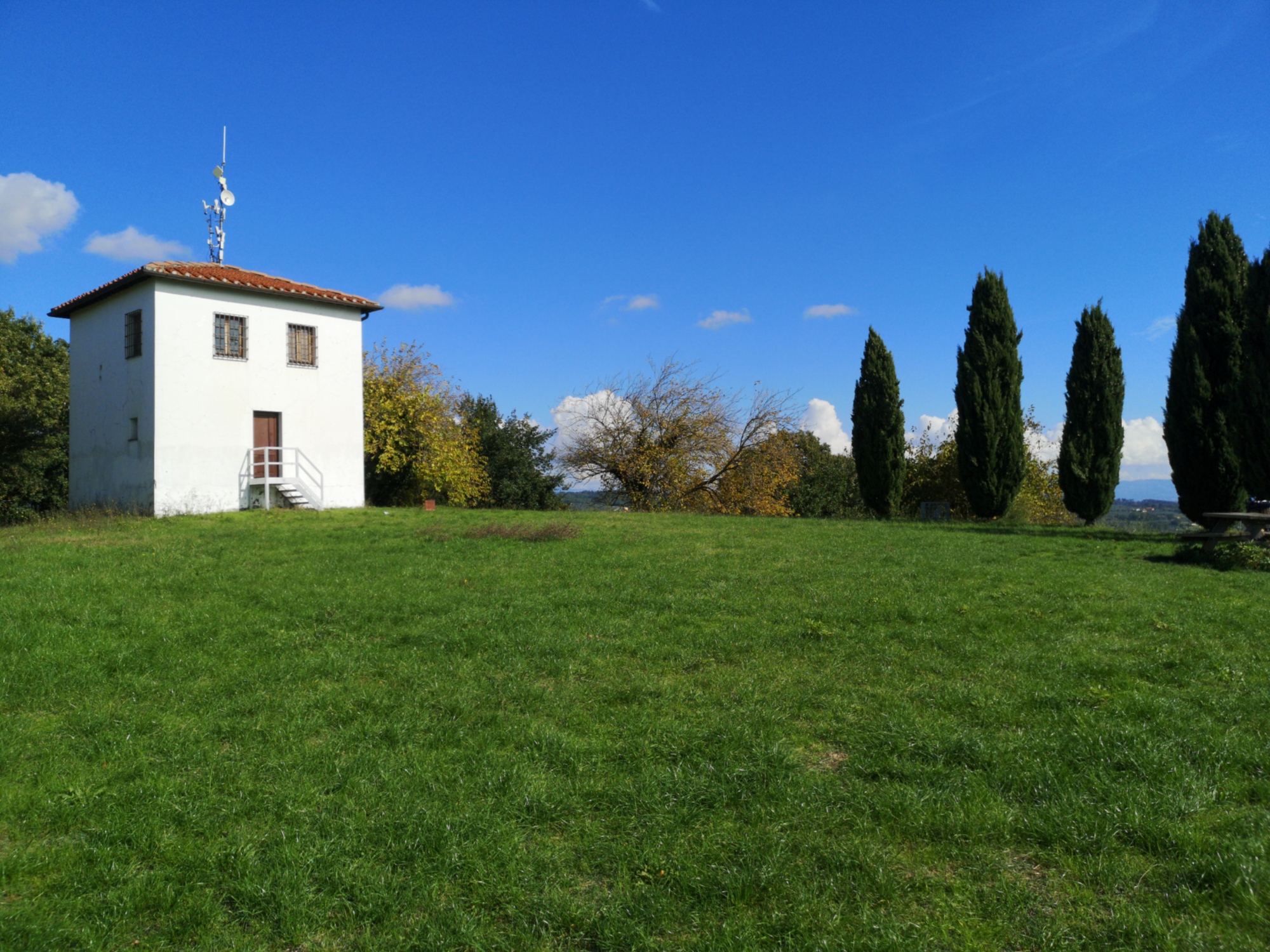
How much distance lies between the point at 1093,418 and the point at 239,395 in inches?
1043

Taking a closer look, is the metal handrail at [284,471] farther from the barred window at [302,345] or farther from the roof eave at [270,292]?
the roof eave at [270,292]

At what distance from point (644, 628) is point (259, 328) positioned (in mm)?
19859

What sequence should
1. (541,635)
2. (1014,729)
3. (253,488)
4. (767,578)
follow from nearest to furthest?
1. (1014,729)
2. (541,635)
3. (767,578)
4. (253,488)

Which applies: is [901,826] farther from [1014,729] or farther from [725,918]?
[1014,729]

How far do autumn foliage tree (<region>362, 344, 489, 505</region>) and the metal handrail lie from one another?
740cm

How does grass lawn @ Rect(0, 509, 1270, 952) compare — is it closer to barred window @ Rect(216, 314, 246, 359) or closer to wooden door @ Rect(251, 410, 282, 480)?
wooden door @ Rect(251, 410, 282, 480)

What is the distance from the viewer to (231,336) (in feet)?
72.6

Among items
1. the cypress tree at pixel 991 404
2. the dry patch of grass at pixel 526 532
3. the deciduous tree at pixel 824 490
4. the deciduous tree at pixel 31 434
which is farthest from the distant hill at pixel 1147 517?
the deciduous tree at pixel 31 434

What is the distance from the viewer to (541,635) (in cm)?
749

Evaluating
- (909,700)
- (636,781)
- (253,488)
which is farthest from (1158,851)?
(253,488)

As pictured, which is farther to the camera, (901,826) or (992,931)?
(901,826)

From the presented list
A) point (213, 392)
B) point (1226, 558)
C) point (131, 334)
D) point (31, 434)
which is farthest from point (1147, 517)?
point (31, 434)

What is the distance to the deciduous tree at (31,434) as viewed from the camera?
93.8 feet

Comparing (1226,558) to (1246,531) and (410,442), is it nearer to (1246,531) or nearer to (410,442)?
(1246,531)
